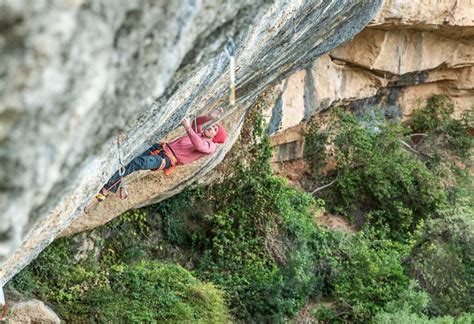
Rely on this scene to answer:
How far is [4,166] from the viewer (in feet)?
5.10

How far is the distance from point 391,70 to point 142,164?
8.60m

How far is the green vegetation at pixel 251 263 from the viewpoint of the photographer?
27.1 feet

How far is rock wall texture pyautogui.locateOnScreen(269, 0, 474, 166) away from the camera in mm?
11203

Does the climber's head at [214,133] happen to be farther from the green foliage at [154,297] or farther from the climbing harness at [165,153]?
the green foliage at [154,297]

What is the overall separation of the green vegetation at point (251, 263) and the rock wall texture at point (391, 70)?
58.5 inches

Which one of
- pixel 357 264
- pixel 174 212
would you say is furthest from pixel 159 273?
pixel 357 264

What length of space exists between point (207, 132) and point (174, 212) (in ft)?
14.8

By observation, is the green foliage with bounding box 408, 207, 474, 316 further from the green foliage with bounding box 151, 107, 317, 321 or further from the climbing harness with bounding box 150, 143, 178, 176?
the climbing harness with bounding box 150, 143, 178, 176

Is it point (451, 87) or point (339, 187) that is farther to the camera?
point (451, 87)

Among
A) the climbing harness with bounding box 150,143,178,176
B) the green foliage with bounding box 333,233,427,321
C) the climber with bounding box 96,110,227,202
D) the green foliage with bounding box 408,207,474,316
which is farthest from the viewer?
the green foliage with bounding box 333,233,427,321

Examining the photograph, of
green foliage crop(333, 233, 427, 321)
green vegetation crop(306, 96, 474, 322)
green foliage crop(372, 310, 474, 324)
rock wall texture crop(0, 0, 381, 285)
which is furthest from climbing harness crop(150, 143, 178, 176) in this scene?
→ green foliage crop(333, 233, 427, 321)

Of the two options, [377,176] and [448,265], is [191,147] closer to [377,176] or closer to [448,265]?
[448,265]

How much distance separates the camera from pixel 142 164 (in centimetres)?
603

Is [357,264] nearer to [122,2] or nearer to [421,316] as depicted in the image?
[421,316]
